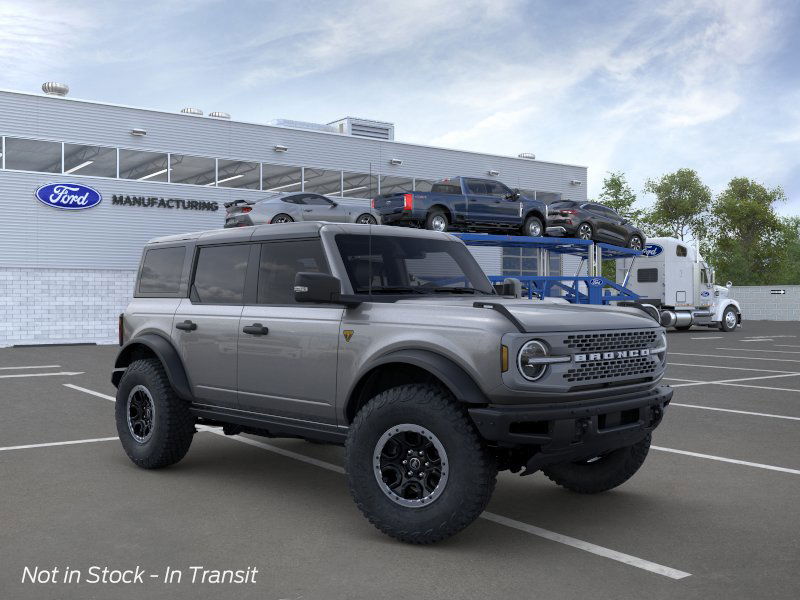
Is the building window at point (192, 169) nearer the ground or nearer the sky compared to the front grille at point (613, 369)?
nearer the sky

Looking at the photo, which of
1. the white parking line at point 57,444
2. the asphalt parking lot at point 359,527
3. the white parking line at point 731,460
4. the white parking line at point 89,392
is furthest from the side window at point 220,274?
the white parking line at point 89,392

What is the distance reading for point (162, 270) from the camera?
7.27 metres

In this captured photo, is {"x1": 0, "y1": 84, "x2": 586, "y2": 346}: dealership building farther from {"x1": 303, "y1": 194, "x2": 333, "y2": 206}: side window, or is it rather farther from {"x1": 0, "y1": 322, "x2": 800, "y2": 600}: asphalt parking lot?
{"x1": 0, "y1": 322, "x2": 800, "y2": 600}: asphalt parking lot

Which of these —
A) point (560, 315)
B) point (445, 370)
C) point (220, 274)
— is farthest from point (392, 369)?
point (220, 274)

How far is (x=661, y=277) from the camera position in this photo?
3094 centimetres

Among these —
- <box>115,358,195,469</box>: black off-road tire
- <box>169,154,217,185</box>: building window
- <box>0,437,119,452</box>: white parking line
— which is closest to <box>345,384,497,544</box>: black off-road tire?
<box>115,358,195,469</box>: black off-road tire

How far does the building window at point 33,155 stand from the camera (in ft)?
87.0

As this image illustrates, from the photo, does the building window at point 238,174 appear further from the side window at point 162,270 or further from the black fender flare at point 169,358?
the black fender flare at point 169,358

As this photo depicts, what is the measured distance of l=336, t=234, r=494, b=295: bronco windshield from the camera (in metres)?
5.77

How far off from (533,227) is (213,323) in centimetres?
1703

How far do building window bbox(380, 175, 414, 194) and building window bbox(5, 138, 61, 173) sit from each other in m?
12.7

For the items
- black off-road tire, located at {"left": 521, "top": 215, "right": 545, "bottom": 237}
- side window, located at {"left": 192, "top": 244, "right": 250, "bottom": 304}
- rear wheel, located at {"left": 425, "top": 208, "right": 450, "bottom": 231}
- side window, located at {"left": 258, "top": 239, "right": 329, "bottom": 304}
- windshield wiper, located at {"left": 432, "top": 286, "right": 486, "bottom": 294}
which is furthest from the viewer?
black off-road tire, located at {"left": 521, "top": 215, "right": 545, "bottom": 237}

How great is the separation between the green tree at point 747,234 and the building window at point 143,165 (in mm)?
53268

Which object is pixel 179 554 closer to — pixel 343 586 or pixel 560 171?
pixel 343 586
